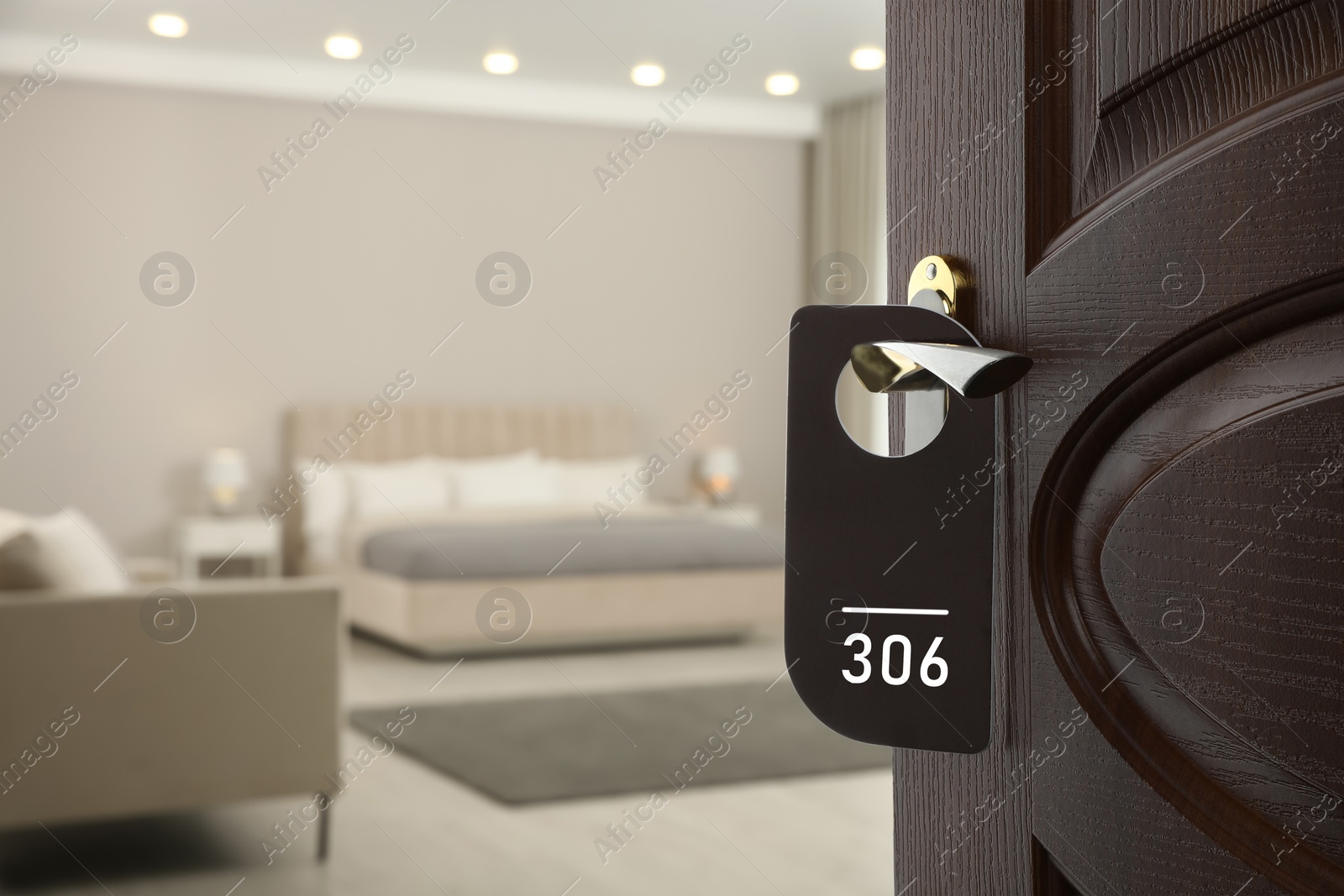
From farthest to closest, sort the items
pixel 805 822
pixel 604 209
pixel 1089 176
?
1. pixel 604 209
2. pixel 805 822
3. pixel 1089 176

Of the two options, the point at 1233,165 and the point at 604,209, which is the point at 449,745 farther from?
the point at 604,209

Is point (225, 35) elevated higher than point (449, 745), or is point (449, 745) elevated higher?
point (225, 35)

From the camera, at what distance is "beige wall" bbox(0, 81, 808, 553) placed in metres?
6.02

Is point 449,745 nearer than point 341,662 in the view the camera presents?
No

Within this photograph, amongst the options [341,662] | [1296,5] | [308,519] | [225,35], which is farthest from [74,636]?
[225,35]

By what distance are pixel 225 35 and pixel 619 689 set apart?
3.68 meters

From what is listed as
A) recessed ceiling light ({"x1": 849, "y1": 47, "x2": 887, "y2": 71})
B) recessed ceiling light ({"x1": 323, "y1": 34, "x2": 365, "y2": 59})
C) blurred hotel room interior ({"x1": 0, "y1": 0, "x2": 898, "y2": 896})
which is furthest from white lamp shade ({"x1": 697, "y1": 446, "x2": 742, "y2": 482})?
recessed ceiling light ({"x1": 323, "y1": 34, "x2": 365, "y2": 59})

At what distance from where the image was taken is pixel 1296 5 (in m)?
0.51

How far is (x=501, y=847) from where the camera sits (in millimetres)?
2916

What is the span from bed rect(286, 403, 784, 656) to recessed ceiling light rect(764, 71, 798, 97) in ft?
7.92

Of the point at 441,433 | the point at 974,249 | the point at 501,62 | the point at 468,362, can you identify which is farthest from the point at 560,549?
the point at 974,249

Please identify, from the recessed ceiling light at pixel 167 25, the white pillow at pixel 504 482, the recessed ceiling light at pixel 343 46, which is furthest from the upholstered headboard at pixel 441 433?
the recessed ceiling light at pixel 167 25

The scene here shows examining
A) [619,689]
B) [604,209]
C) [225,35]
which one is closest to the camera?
[619,689]

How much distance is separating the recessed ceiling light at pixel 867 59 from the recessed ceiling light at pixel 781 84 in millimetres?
416
